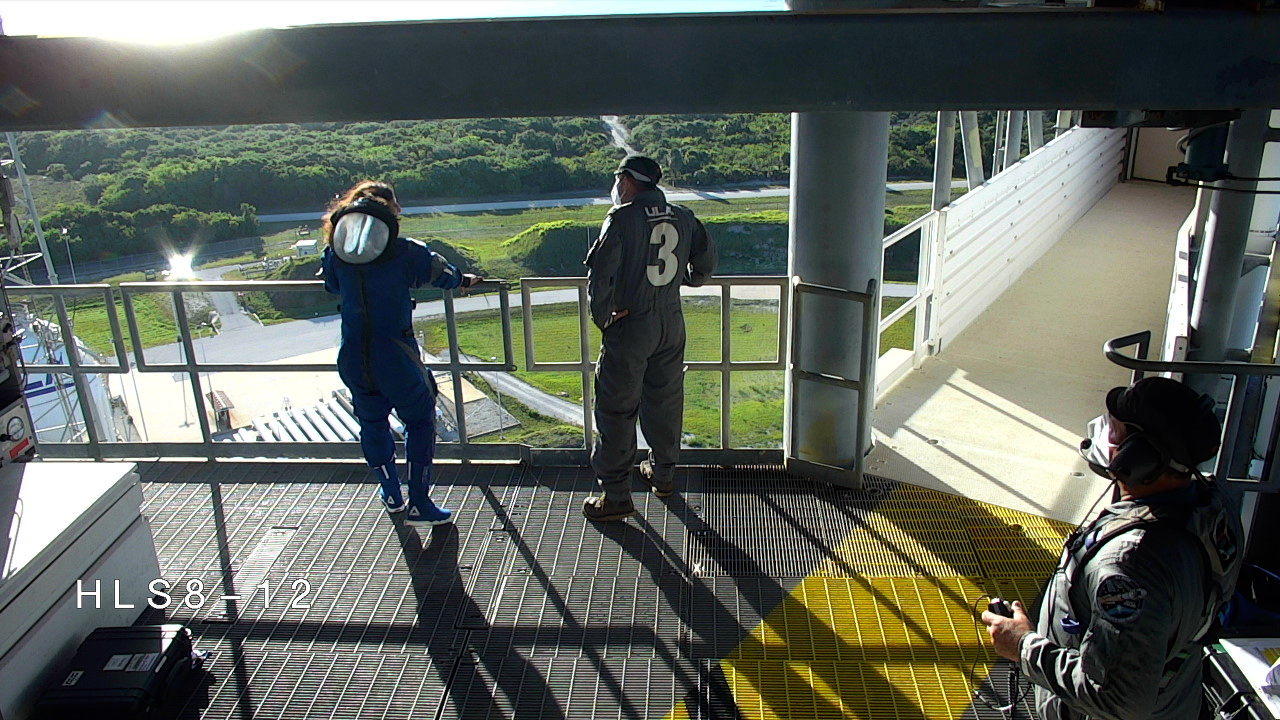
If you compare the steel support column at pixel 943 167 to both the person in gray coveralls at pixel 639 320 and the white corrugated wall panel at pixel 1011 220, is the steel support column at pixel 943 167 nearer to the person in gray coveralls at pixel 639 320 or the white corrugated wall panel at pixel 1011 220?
the white corrugated wall panel at pixel 1011 220

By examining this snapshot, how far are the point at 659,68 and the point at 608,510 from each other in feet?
8.63

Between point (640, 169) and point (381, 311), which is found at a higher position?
point (640, 169)

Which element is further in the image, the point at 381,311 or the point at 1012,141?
the point at 1012,141

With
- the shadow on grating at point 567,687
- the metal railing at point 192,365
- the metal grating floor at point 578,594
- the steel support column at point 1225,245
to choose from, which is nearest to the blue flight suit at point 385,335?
the metal railing at point 192,365

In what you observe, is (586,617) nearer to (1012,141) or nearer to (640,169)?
(640,169)

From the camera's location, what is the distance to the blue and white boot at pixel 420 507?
15.1ft

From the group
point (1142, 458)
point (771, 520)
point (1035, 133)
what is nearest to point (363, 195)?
point (771, 520)

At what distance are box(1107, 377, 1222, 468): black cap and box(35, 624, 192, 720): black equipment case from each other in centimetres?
337

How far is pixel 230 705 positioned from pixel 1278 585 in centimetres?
411

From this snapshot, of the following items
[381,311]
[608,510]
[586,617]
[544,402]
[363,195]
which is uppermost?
[363,195]

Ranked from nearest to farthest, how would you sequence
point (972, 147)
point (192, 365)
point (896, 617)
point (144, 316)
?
1. point (896, 617)
2. point (192, 365)
3. point (144, 316)
4. point (972, 147)

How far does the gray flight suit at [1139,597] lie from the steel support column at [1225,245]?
1740 mm

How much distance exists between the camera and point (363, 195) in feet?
13.4

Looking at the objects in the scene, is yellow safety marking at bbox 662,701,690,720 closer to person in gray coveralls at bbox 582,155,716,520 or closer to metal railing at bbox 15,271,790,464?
person in gray coveralls at bbox 582,155,716,520
